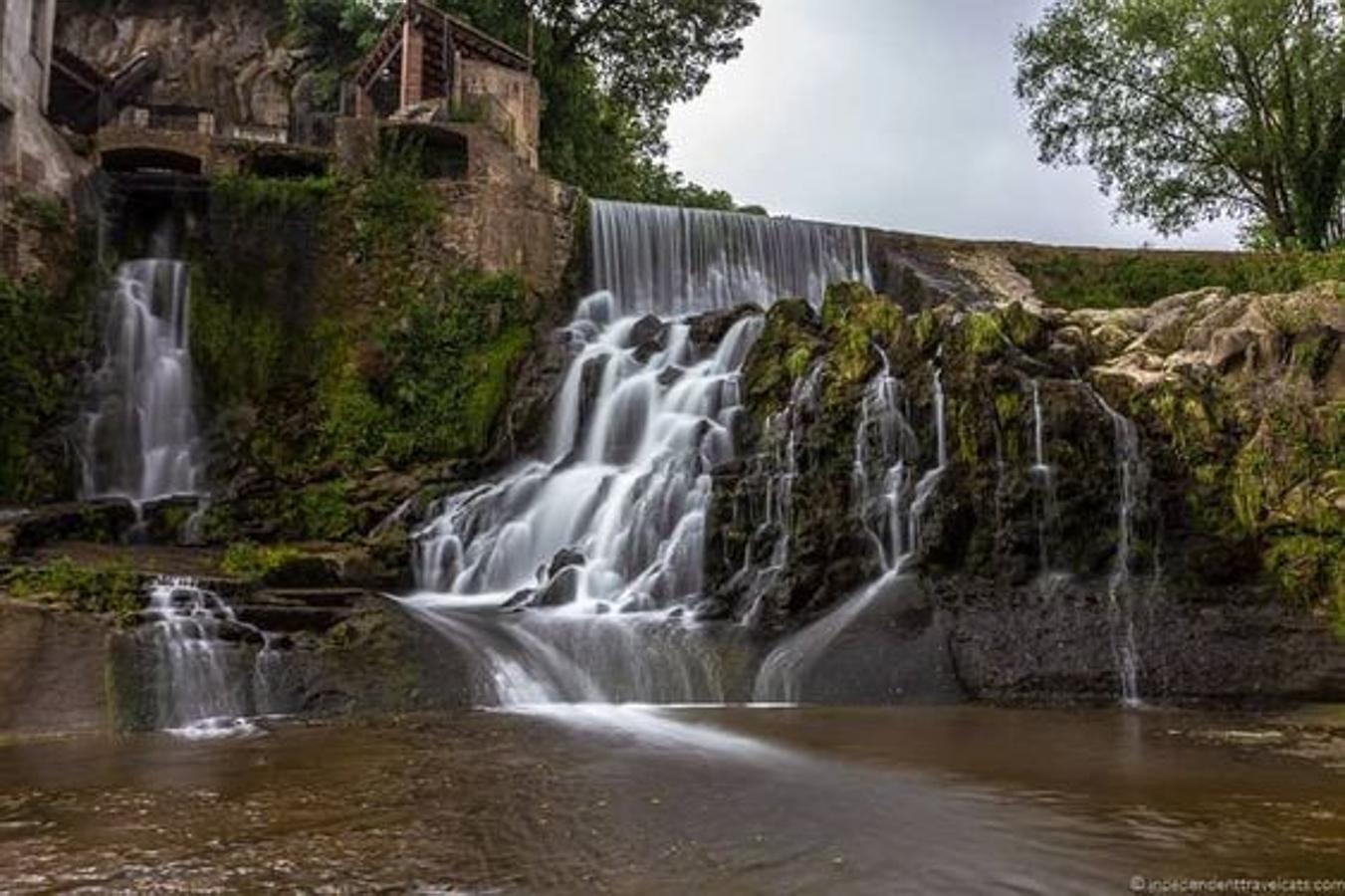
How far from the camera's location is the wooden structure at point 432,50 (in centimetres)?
2584

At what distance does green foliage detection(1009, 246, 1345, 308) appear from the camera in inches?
914

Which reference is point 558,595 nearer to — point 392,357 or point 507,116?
point 392,357

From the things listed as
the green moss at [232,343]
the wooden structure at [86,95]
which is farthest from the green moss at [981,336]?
the wooden structure at [86,95]

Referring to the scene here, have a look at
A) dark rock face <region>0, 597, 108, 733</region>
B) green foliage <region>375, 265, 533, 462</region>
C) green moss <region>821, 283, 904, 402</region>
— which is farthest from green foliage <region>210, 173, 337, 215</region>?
dark rock face <region>0, 597, 108, 733</region>

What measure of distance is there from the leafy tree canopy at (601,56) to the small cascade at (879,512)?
16.3 metres

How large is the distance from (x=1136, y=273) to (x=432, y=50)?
16.6 meters

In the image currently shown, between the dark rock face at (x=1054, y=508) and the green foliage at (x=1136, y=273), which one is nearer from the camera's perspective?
the dark rock face at (x=1054, y=508)

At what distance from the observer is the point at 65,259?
18.0 meters

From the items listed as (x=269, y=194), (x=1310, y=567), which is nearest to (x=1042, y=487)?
(x=1310, y=567)

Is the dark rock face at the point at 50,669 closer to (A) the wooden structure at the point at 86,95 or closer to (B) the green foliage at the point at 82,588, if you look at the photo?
(B) the green foliage at the point at 82,588

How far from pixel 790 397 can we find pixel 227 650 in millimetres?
7542

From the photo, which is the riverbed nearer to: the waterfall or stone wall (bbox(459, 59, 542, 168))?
the waterfall

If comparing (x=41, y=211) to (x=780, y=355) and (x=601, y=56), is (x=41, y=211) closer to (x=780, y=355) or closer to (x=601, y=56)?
(x=780, y=355)

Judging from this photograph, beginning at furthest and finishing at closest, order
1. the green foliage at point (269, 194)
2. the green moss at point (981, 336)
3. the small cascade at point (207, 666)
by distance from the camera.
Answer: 1. the green foliage at point (269, 194)
2. the green moss at point (981, 336)
3. the small cascade at point (207, 666)
